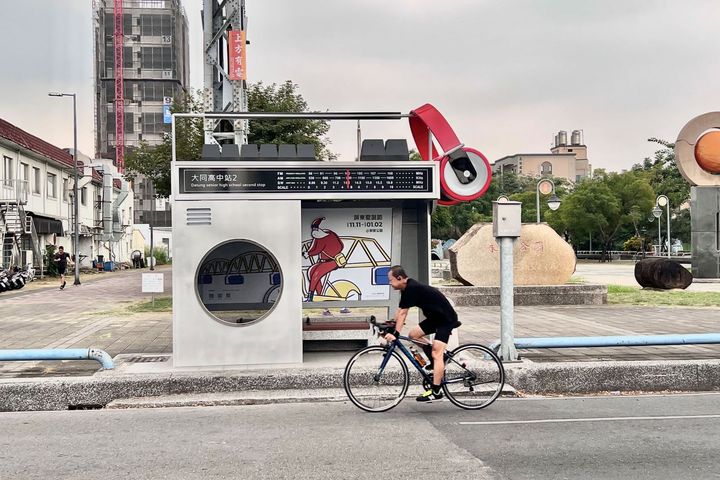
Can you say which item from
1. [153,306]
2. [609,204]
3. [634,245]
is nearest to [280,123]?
[153,306]

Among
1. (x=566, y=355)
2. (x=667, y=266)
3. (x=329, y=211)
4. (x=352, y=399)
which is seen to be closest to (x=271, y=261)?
(x=329, y=211)

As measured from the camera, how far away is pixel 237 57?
44.6ft

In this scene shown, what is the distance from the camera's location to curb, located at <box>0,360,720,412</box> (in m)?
7.85

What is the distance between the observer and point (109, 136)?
90.8m

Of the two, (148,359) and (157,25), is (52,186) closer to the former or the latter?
(148,359)

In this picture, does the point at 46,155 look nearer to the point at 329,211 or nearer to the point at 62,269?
the point at 62,269

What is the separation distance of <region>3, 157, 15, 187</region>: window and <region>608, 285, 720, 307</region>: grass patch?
27.1 metres

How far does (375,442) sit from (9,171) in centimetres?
3273

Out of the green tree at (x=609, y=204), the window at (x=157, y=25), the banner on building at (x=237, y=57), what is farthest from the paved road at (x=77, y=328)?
the window at (x=157, y=25)

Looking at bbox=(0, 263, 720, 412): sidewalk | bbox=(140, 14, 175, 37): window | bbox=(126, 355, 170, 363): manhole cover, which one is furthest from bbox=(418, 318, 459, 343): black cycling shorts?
bbox=(140, 14, 175, 37): window

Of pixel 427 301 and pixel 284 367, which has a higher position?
pixel 427 301

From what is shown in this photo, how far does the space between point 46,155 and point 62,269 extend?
1192 centimetres

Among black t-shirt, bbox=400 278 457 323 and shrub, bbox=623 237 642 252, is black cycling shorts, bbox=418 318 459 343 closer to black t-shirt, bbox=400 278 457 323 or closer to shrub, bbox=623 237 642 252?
black t-shirt, bbox=400 278 457 323

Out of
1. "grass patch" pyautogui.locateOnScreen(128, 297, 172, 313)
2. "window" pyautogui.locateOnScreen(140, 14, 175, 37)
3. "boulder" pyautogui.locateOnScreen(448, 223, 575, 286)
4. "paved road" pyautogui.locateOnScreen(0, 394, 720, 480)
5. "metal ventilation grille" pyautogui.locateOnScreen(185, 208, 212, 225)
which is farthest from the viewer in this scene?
"window" pyautogui.locateOnScreen(140, 14, 175, 37)
